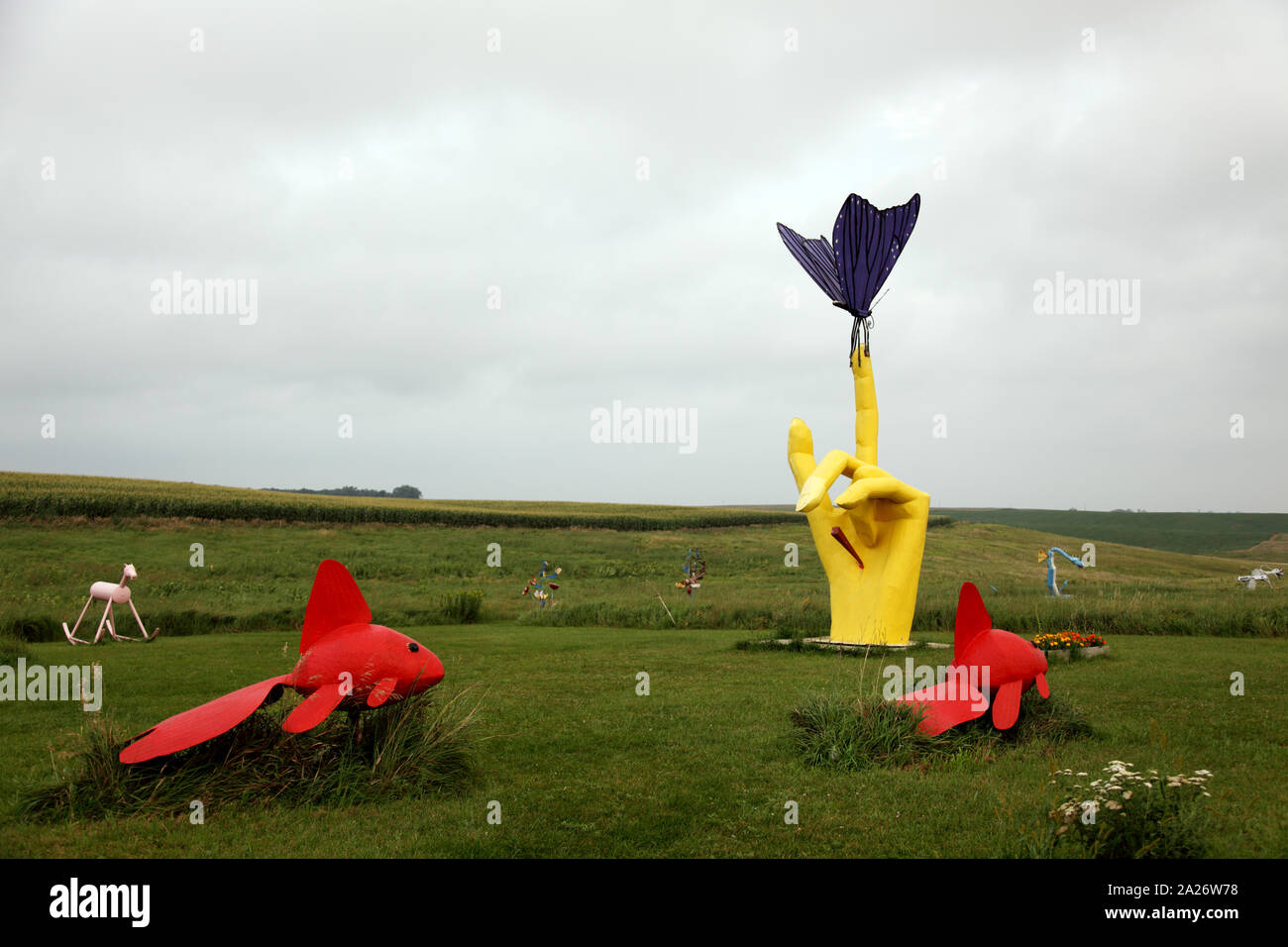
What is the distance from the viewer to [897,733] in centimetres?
759

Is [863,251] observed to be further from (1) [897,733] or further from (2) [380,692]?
(2) [380,692]

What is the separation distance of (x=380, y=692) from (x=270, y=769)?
1056 mm

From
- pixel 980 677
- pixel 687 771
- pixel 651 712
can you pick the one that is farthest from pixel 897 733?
pixel 651 712

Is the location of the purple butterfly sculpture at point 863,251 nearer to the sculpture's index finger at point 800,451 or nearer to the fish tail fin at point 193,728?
the sculpture's index finger at point 800,451

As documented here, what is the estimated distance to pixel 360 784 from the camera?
645 cm

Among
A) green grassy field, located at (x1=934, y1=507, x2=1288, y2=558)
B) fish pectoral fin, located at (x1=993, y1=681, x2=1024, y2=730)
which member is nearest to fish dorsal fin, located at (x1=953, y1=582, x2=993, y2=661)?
fish pectoral fin, located at (x1=993, y1=681, x2=1024, y2=730)

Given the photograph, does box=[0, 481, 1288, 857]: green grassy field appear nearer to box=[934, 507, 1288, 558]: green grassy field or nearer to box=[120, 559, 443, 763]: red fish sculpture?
box=[120, 559, 443, 763]: red fish sculpture

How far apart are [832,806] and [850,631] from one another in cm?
927

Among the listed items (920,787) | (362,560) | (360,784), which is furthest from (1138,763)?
(362,560)

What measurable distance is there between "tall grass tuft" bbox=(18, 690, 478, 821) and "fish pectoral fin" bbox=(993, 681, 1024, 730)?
493cm

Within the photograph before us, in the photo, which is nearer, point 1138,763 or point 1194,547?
point 1138,763

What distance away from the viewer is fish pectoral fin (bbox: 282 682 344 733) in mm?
6016

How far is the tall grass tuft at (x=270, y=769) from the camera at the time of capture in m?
5.98
